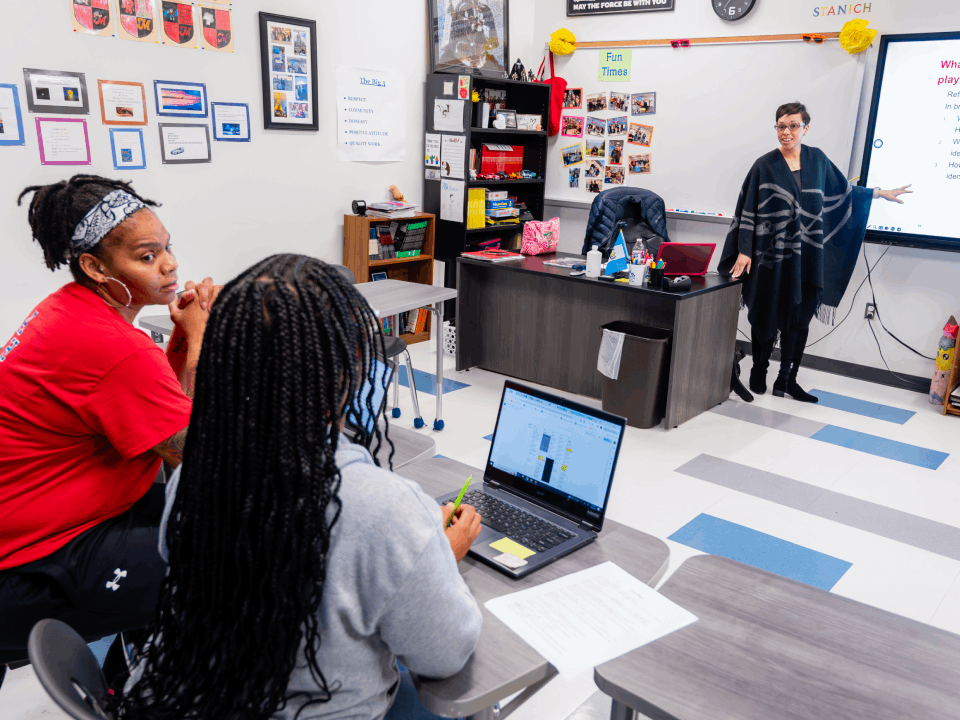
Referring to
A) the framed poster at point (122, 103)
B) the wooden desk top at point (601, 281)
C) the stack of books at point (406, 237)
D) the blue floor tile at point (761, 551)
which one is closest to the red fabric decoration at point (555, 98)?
the stack of books at point (406, 237)

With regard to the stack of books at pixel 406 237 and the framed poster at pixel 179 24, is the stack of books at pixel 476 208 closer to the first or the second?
the stack of books at pixel 406 237

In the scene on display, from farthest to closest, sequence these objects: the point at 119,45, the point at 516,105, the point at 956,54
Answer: the point at 516,105, the point at 956,54, the point at 119,45

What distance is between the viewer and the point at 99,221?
1489 millimetres

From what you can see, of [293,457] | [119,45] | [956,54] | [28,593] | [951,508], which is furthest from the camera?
[956,54]

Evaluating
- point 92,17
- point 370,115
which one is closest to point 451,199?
point 370,115

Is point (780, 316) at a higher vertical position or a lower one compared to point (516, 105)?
lower

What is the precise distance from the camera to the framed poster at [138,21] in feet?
12.3

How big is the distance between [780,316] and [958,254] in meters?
1.09

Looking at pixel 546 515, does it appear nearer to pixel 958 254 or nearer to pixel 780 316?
pixel 780 316

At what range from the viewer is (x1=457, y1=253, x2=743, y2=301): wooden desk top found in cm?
365

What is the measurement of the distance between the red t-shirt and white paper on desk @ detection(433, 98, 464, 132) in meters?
4.08

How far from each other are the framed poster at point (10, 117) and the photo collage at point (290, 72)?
139 cm

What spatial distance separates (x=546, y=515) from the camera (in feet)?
4.80

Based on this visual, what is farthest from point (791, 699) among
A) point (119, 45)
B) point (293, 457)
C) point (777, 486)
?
point (119, 45)
